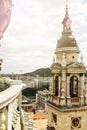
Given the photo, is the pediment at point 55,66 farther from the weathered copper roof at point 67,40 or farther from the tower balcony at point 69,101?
the tower balcony at point 69,101

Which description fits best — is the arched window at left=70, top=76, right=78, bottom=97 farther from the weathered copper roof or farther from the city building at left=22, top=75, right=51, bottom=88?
the city building at left=22, top=75, right=51, bottom=88

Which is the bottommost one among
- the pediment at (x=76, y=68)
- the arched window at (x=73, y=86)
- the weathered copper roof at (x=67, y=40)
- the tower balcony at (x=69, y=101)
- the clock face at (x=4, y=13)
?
the tower balcony at (x=69, y=101)

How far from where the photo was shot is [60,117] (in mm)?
16359

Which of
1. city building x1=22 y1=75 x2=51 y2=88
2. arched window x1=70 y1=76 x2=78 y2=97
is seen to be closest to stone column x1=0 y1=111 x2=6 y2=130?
arched window x1=70 y1=76 x2=78 y2=97

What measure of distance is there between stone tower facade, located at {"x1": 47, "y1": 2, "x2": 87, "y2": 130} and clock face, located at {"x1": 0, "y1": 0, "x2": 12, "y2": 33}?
12196mm

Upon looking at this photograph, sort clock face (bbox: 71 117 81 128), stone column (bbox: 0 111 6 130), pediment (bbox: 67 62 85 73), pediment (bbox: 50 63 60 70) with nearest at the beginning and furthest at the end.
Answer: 1. stone column (bbox: 0 111 6 130)
2. clock face (bbox: 71 117 81 128)
3. pediment (bbox: 67 62 85 73)
4. pediment (bbox: 50 63 60 70)

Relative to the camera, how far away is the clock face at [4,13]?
4.71 m

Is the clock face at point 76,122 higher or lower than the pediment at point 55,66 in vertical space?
lower

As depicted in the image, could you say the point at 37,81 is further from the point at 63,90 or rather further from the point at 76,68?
the point at 63,90

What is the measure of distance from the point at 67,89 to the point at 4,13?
41.5ft

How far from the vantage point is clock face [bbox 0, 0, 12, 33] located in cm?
471

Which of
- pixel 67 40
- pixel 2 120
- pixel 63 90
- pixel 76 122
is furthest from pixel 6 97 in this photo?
pixel 67 40

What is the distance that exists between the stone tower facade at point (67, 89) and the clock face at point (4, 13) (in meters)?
12.2

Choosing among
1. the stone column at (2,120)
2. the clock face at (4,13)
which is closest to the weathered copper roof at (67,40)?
the clock face at (4,13)
